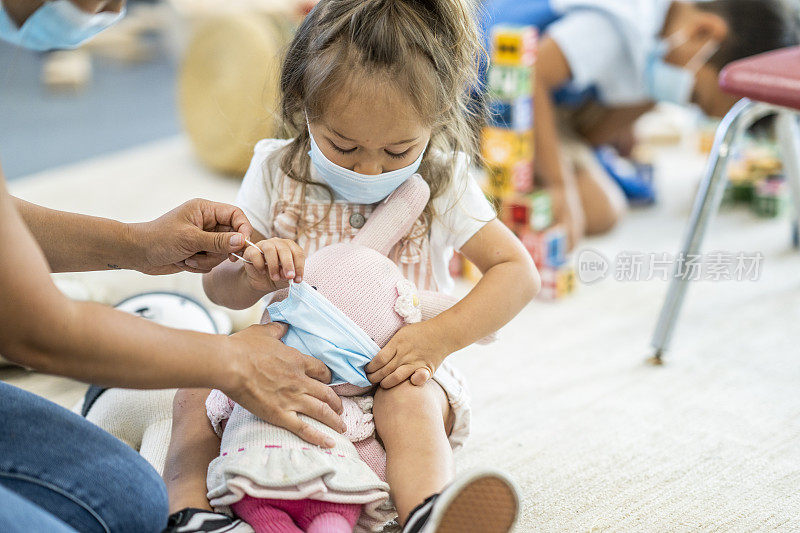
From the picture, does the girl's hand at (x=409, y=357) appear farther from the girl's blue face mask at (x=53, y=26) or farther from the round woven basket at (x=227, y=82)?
the round woven basket at (x=227, y=82)

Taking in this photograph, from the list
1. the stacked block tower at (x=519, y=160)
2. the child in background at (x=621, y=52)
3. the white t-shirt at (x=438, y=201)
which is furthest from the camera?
the child in background at (x=621, y=52)

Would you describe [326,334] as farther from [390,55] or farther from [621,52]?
[621,52]

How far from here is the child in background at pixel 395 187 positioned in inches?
31.9

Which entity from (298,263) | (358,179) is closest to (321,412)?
(298,263)

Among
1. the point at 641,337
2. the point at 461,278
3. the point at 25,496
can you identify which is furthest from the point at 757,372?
the point at 25,496

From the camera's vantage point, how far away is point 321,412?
80cm

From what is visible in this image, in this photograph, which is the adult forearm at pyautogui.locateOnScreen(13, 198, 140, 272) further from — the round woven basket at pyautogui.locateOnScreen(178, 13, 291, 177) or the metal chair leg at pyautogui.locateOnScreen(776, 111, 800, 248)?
the metal chair leg at pyautogui.locateOnScreen(776, 111, 800, 248)

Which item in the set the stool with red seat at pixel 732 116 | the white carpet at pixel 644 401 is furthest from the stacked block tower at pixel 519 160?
the stool with red seat at pixel 732 116

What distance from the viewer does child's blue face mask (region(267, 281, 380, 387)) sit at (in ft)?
2.72

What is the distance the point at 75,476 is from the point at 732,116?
1.05m

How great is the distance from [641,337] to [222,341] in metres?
0.96

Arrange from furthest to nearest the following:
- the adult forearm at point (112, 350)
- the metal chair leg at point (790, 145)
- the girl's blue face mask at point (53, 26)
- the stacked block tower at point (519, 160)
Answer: the stacked block tower at point (519, 160)
the metal chair leg at point (790, 145)
the girl's blue face mask at point (53, 26)
the adult forearm at point (112, 350)

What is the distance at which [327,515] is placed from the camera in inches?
29.8

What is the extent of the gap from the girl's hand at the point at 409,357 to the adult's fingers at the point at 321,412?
65mm
